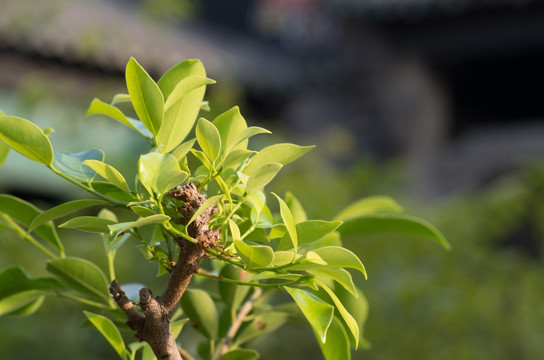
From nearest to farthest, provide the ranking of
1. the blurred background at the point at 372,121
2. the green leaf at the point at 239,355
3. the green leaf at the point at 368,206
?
1. the green leaf at the point at 239,355
2. the green leaf at the point at 368,206
3. the blurred background at the point at 372,121

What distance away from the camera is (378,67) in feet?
14.6

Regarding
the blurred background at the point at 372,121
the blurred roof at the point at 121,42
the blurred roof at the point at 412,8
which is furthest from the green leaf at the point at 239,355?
the blurred roof at the point at 412,8

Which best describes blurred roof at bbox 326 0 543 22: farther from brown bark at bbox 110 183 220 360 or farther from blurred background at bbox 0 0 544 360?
brown bark at bbox 110 183 220 360

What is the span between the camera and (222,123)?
0.46 meters

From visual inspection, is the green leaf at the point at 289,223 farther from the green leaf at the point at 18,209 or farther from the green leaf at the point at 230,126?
the green leaf at the point at 18,209

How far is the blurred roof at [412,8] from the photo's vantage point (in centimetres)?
406

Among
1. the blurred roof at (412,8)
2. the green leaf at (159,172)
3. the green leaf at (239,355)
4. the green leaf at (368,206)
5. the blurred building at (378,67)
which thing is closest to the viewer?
the green leaf at (159,172)

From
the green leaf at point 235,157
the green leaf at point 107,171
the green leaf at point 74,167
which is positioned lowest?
the green leaf at point 74,167

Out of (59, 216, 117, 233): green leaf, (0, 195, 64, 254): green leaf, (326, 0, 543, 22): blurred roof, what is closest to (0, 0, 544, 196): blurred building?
(326, 0, 543, 22): blurred roof

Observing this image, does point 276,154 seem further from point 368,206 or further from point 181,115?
point 368,206

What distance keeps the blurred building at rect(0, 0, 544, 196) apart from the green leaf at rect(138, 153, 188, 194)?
3374 mm

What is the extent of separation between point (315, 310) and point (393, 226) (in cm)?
17

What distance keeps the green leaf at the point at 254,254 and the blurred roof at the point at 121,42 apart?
3.39 meters

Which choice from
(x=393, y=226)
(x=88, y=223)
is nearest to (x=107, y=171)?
(x=88, y=223)
